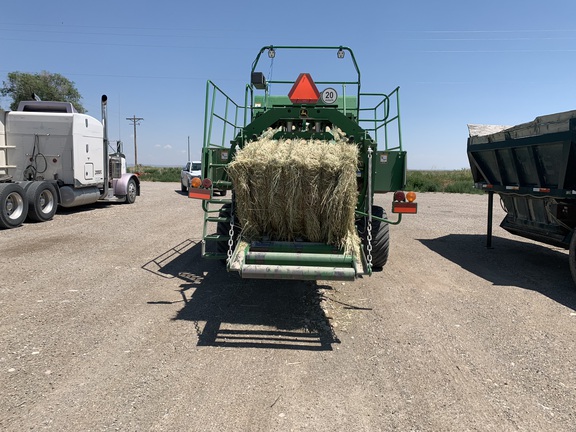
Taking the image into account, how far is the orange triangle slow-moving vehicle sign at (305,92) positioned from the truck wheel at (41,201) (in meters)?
8.31

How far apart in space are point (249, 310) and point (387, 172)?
266cm

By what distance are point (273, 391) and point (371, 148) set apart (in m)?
3.45

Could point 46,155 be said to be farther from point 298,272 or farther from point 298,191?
point 298,272

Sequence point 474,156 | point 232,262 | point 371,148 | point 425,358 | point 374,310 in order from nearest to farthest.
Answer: point 425,358, point 232,262, point 374,310, point 371,148, point 474,156

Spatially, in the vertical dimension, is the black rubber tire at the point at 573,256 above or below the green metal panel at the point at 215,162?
below

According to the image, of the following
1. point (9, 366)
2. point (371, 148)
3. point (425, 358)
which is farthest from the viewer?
point (371, 148)

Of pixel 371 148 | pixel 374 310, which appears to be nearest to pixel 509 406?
pixel 374 310

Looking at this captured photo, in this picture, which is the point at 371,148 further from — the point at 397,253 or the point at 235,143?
the point at 397,253

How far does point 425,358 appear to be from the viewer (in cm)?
395

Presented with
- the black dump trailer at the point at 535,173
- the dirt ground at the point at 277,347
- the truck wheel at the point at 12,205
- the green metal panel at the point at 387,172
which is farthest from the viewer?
the truck wheel at the point at 12,205

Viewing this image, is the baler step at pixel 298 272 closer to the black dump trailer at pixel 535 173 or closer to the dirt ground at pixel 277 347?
the dirt ground at pixel 277 347

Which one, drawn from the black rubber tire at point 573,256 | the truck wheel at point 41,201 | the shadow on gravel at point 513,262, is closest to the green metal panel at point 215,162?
the shadow on gravel at point 513,262

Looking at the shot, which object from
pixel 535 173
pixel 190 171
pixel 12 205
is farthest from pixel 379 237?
pixel 190 171

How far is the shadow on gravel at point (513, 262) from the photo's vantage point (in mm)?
6387
